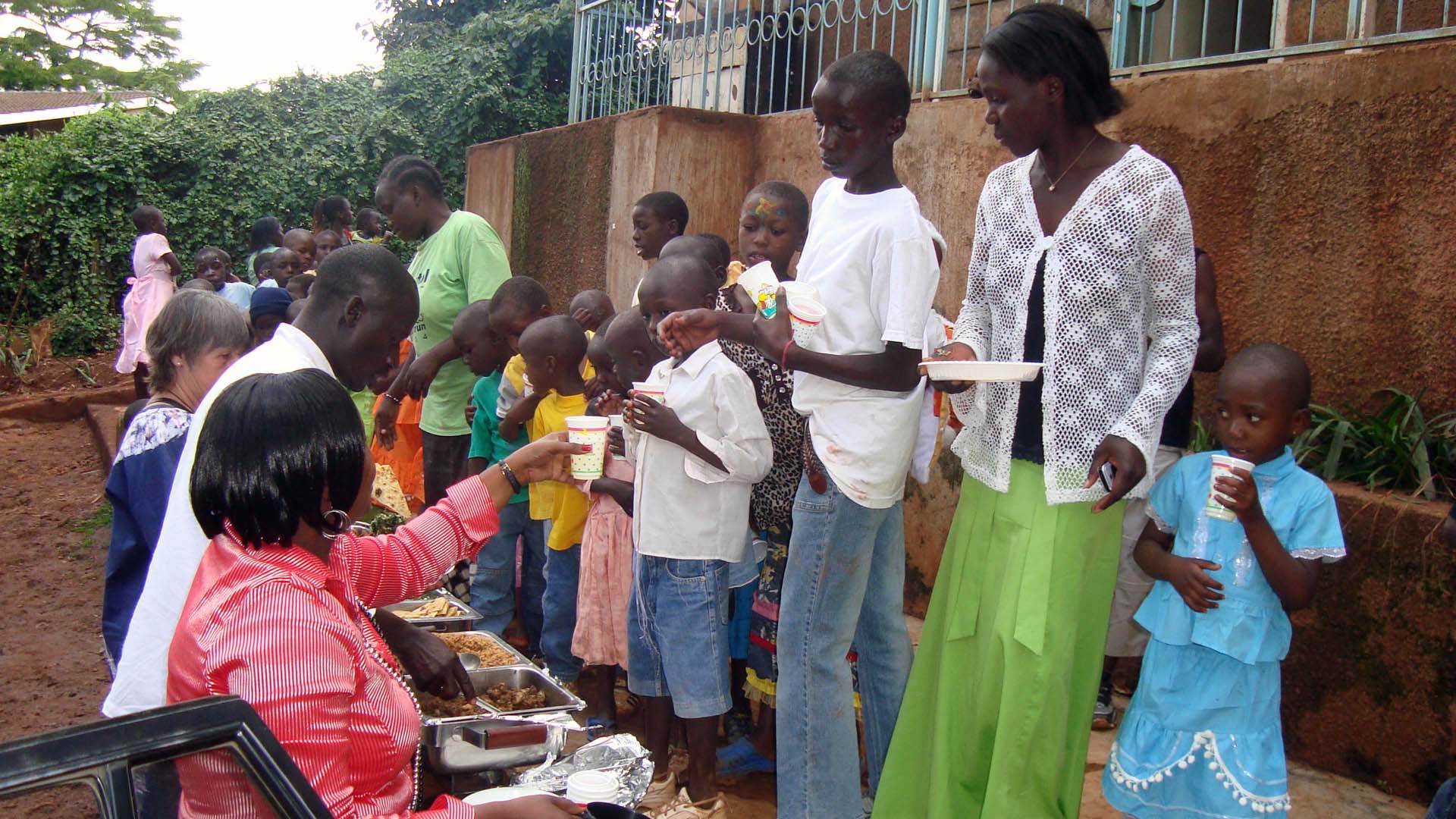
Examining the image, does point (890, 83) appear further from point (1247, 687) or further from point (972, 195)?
point (972, 195)

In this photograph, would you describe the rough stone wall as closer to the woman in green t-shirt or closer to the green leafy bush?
the green leafy bush

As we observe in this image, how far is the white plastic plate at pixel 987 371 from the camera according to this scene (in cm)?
246

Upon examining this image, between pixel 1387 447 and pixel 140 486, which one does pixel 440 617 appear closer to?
pixel 140 486

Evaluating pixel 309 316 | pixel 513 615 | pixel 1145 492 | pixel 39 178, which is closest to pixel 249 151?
pixel 39 178

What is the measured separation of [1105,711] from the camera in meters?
4.00

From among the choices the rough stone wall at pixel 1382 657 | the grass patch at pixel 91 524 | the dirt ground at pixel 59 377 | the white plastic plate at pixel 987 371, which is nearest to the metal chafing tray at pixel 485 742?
the white plastic plate at pixel 987 371

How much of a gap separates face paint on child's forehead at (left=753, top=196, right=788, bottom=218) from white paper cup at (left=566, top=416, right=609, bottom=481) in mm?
960

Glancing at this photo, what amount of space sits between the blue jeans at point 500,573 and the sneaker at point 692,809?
1647 mm

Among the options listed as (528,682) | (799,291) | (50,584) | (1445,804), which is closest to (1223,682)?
(1445,804)

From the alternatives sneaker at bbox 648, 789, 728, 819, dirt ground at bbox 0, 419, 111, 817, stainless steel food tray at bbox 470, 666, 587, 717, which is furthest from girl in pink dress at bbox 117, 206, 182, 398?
sneaker at bbox 648, 789, 728, 819

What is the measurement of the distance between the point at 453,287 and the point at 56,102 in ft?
84.5

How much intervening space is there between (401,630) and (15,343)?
1434 cm

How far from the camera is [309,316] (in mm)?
2750

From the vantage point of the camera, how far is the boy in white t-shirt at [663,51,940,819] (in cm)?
283
